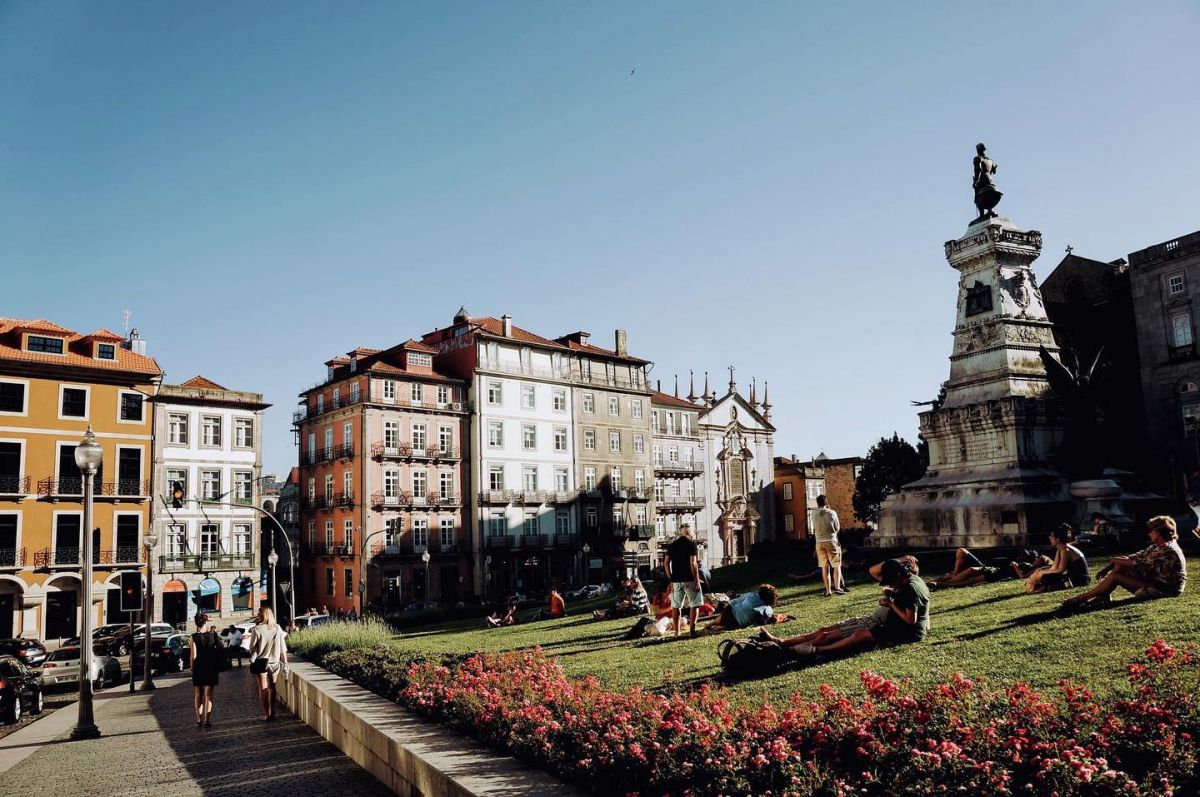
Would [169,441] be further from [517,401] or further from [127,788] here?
[127,788]

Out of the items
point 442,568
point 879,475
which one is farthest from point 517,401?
point 879,475

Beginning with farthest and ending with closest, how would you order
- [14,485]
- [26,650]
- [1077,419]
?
[14,485]
[26,650]
[1077,419]

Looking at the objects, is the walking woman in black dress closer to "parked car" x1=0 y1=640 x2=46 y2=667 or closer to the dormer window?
"parked car" x1=0 y1=640 x2=46 y2=667

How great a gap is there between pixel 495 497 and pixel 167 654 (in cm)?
2678

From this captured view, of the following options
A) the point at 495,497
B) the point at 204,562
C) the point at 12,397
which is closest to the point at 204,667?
the point at 12,397

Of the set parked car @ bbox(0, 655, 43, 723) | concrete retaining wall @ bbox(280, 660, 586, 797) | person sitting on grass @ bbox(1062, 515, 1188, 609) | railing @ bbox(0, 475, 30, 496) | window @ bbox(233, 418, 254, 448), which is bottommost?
parked car @ bbox(0, 655, 43, 723)

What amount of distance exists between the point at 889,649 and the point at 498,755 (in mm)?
5136

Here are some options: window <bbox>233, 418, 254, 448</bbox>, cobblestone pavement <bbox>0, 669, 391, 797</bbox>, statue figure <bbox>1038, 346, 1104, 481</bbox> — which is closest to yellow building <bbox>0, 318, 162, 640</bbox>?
window <bbox>233, 418, 254, 448</bbox>

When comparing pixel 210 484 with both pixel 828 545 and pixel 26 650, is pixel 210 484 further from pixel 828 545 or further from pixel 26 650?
pixel 828 545

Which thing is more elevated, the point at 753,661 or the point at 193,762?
the point at 753,661

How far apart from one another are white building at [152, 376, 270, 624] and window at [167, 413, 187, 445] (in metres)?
0.05

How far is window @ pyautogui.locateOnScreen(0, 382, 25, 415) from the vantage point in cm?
4081

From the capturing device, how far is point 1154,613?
36.1ft

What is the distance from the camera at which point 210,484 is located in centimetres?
4703
